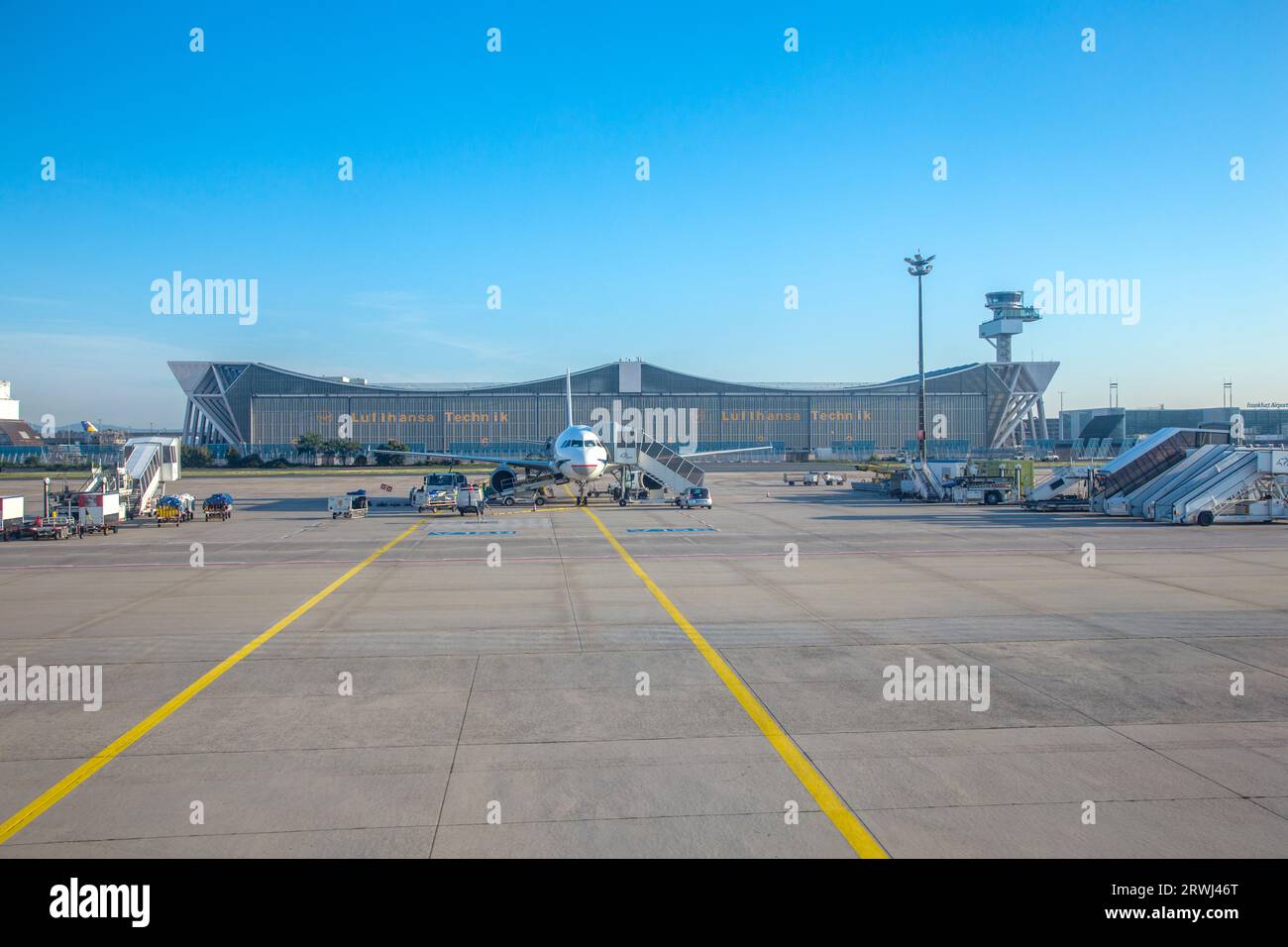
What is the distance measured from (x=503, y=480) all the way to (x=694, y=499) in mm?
13380

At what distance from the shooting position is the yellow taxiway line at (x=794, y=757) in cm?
777

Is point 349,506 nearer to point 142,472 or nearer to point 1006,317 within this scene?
point 142,472

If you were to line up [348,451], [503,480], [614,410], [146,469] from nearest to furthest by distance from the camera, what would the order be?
[146,469], [503,480], [348,451], [614,410]

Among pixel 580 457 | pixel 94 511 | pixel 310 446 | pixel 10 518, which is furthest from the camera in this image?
pixel 310 446

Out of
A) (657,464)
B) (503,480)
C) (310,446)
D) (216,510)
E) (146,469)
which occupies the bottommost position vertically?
(216,510)

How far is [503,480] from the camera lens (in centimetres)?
5578

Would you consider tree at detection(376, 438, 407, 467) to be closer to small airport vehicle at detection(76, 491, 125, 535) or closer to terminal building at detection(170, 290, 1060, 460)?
terminal building at detection(170, 290, 1060, 460)

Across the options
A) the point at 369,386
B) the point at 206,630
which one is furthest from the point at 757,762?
the point at 369,386

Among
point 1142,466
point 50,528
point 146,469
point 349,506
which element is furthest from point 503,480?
point 1142,466

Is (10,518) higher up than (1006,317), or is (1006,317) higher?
(1006,317)

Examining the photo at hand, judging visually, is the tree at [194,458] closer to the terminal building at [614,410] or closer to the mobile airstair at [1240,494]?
the terminal building at [614,410]

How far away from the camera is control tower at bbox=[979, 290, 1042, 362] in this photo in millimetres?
167375

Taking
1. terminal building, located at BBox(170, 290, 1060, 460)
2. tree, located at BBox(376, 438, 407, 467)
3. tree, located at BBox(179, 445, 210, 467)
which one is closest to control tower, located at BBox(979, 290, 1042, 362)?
terminal building, located at BBox(170, 290, 1060, 460)
